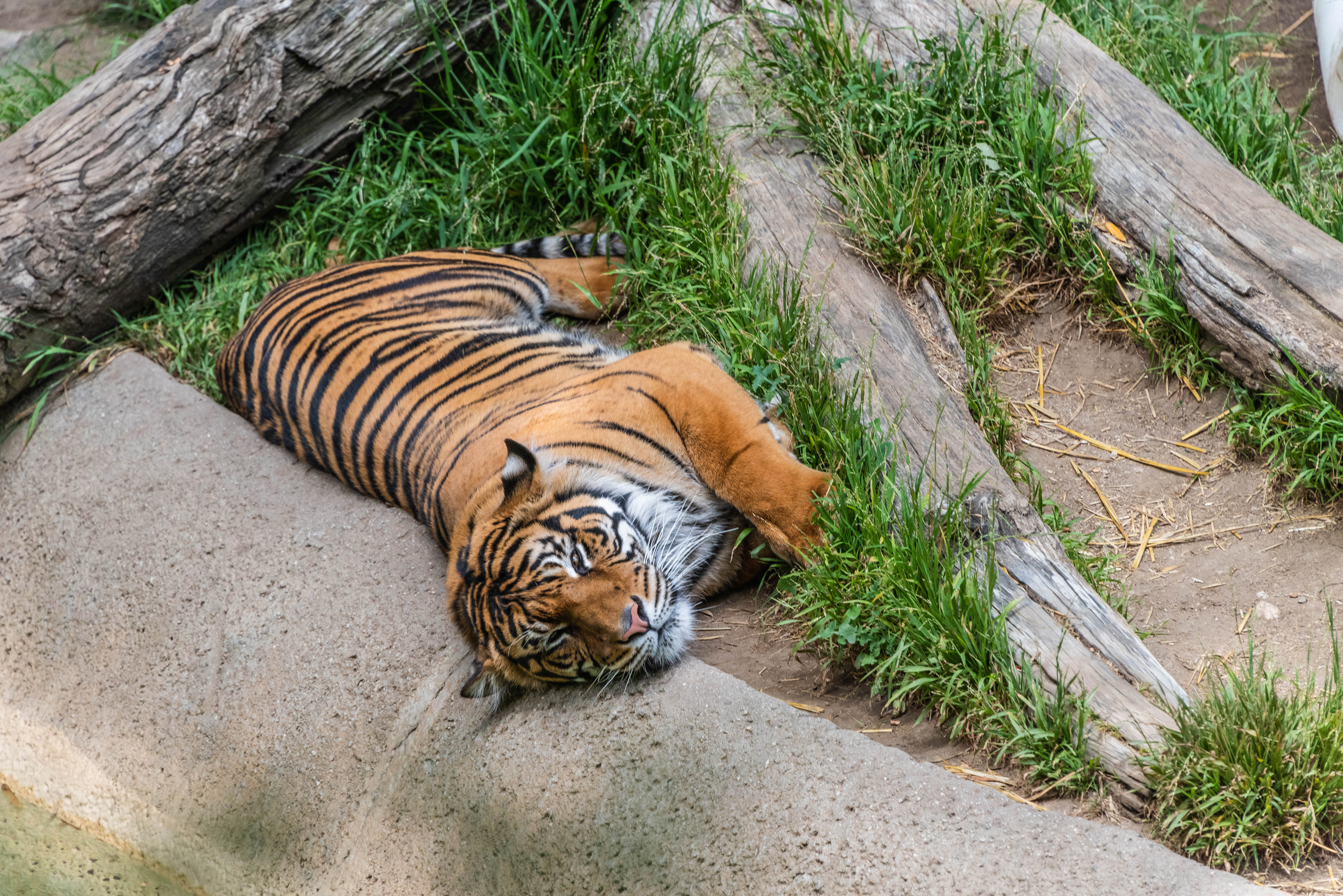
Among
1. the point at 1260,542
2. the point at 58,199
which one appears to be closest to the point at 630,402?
the point at 1260,542

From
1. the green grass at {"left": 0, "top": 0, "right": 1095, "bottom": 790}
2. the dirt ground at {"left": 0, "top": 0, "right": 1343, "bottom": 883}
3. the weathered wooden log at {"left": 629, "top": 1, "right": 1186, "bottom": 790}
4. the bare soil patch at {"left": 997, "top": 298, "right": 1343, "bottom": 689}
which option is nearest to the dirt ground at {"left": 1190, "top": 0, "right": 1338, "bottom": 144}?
the dirt ground at {"left": 0, "top": 0, "right": 1343, "bottom": 883}

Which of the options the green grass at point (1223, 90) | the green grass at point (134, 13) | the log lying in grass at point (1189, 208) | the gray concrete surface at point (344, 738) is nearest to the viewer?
the gray concrete surface at point (344, 738)

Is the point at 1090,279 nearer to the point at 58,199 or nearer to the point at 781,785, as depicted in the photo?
the point at 781,785

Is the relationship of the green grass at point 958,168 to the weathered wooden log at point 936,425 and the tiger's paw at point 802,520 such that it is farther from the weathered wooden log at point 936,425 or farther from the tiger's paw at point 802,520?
the tiger's paw at point 802,520

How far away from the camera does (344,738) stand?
10.2 feet

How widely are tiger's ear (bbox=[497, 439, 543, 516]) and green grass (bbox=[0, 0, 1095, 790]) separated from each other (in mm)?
735

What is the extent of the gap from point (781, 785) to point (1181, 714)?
0.85 metres

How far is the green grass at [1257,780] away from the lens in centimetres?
214

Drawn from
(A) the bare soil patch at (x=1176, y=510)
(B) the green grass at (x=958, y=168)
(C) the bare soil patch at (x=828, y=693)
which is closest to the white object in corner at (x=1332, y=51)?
(B) the green grass at (x=958, y=168)

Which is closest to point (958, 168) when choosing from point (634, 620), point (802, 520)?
point (802, 520)

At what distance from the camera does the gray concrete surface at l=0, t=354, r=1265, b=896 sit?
227 cm

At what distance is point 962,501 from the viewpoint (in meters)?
2.85

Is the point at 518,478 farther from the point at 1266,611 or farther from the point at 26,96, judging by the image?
the point at 26,96

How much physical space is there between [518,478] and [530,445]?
25 cm
